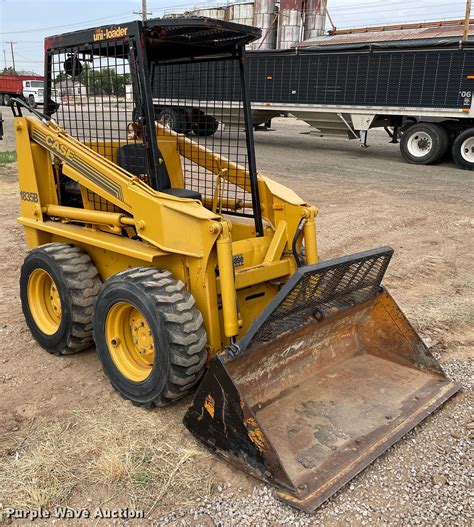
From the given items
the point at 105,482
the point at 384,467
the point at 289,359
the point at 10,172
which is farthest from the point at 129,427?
the point at 10,172

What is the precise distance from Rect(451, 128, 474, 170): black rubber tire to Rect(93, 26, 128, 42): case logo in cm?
1232

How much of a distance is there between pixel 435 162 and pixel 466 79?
7.41 ft

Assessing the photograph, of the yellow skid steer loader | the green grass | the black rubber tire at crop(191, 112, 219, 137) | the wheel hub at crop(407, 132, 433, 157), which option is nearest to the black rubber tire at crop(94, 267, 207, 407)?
the yellow skid steer loader

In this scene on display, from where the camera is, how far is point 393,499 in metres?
2.74

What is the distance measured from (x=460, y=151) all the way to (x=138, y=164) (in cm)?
1237

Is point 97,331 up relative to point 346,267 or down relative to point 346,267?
down

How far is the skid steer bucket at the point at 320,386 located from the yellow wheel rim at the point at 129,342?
56 centimetres

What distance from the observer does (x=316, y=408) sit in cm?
335

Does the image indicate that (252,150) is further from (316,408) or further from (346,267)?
(316,408)

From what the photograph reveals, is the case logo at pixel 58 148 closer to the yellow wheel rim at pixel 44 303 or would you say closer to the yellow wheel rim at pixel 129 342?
the yellow wheel rim at pixel 44 303

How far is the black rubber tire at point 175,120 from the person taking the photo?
466 centimetres

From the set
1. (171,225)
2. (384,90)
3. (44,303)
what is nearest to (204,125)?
(171,225)

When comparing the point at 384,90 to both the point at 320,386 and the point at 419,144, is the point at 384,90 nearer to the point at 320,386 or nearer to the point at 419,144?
the point at 419,144

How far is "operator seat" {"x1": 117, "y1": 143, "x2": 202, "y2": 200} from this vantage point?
12.0 feet
